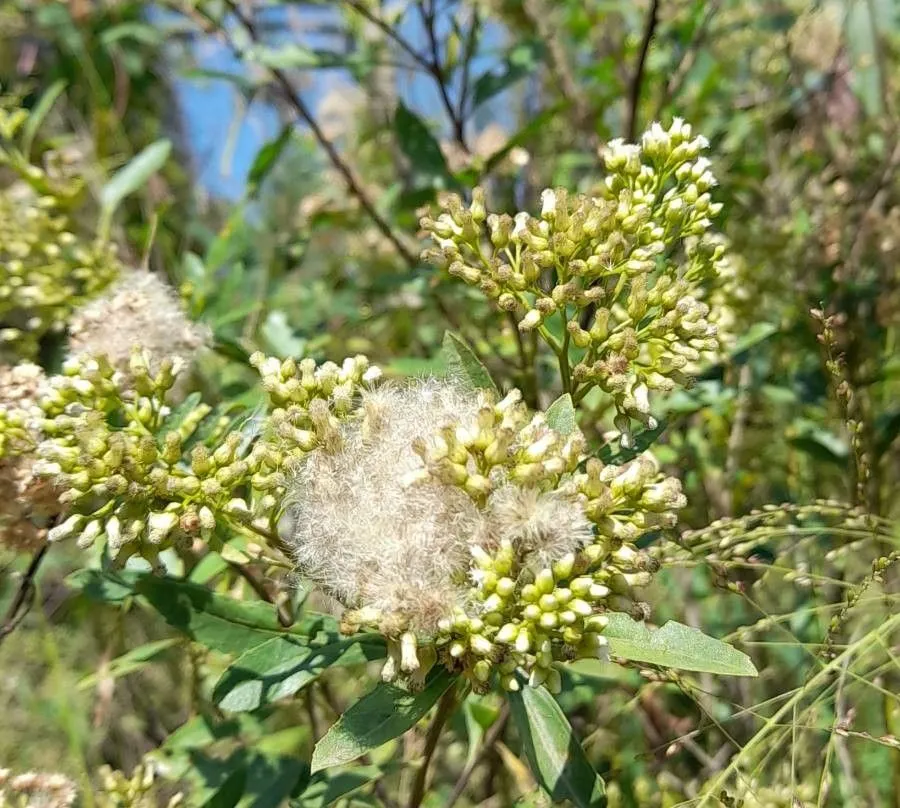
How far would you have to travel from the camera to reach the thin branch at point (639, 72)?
76.6 inches

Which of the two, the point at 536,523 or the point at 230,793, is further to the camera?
the point at 230,793

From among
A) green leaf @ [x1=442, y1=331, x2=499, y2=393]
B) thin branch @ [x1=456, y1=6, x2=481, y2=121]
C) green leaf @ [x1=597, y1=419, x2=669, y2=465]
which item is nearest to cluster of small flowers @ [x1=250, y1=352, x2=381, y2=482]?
green leaf @ [x1=442, y1=331, x2=499, y2=393]

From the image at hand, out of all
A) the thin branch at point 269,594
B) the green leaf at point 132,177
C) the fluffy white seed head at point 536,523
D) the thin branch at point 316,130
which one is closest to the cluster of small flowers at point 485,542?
the fluffy white seed head at point 536,523

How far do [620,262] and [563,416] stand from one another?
0.24 metres

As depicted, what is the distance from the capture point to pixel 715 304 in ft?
5.98

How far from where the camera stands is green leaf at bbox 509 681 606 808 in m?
1.17

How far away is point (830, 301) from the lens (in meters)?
2.33

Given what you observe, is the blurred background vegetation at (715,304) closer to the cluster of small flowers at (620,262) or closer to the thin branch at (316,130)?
the thin branch at (316,130)

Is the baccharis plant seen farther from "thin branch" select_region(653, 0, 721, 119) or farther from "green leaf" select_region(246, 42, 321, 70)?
"green leaf" select_region(246, 42, 321, 70)

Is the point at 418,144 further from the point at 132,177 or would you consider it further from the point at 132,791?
the point at 132,791

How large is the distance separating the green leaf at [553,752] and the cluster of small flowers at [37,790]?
0.73m

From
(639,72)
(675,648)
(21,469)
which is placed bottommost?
(675,648)

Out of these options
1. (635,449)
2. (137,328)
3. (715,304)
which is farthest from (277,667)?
(715,304)

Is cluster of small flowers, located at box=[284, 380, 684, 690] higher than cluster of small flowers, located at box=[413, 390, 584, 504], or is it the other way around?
cluster of small flowers, located at box=[413, 390, 584, 504]
